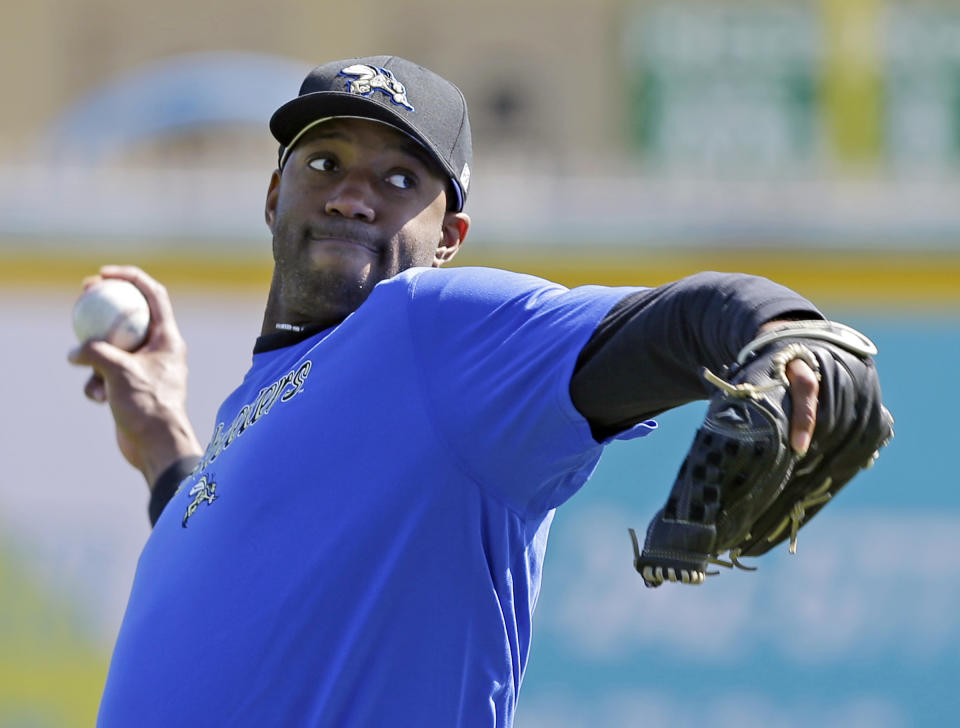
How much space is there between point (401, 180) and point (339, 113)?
0.15 metres

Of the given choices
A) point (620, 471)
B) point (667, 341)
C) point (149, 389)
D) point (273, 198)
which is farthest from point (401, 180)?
point (620, 471)

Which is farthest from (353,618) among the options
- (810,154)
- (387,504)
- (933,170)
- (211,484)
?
(810,154)

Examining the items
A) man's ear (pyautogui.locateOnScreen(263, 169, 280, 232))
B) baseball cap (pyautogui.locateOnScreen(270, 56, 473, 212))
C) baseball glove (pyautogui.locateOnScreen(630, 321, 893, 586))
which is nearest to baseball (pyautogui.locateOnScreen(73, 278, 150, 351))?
man's ear (pyautogui.locateOnScreen(263, 169, 280, 232))

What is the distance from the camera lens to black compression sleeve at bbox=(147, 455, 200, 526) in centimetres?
298

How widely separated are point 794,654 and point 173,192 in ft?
11.9

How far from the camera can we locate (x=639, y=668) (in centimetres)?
650

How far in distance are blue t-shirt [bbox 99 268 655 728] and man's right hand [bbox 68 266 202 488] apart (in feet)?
3.22

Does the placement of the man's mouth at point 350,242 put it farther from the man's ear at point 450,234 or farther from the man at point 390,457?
the man's ear at point 450,234

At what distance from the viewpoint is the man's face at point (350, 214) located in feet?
7.75

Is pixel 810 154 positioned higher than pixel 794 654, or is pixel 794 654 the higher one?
pixel 810 154

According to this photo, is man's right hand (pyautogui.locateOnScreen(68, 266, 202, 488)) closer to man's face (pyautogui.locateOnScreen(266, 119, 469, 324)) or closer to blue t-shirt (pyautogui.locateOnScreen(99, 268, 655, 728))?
man's face (pyautogui.locateOnScreen(266, 119, 469, 324))

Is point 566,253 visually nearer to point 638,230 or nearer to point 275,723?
point 638,230

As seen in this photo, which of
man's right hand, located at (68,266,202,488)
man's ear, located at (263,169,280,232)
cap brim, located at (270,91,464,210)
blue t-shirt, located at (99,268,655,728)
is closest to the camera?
blue t-shirt, located at (99,268,655,728)

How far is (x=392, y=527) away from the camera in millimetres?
1959
